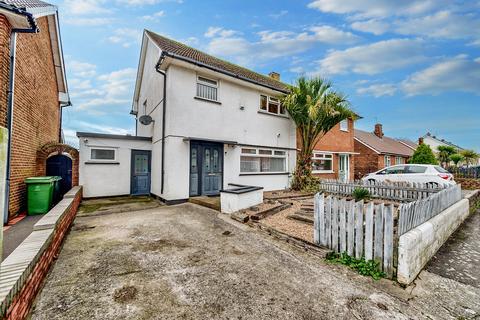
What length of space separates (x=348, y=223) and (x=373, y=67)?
1737 centimetres

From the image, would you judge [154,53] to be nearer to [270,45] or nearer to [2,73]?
[2,73]

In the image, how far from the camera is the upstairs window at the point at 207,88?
30.3 ft

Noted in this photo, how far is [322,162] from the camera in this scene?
48.5ft

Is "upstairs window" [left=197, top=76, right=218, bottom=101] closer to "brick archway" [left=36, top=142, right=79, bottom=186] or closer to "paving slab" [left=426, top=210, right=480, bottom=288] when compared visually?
"brick archway" [left=36, top=142, right=79, bottom=186]

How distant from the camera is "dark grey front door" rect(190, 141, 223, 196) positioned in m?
8.96

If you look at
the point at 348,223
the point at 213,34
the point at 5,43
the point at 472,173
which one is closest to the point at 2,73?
the point at 5,43

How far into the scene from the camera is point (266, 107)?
38.5 ft

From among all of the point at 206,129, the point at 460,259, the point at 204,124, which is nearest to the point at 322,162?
the point at 206,129

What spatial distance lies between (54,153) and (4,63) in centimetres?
449

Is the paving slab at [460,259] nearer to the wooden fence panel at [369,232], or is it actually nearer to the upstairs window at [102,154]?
the wooden fence panel at [369,232]

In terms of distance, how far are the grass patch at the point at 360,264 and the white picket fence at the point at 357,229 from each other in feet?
0.22

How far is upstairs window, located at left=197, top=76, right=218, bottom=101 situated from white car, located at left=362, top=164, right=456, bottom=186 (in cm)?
1198

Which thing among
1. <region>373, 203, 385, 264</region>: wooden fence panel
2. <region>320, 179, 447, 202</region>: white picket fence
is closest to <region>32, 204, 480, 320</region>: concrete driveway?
<region>373, 203, 385, 264</region>: wooden fence panel

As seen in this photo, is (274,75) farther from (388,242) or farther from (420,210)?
(388,242)
